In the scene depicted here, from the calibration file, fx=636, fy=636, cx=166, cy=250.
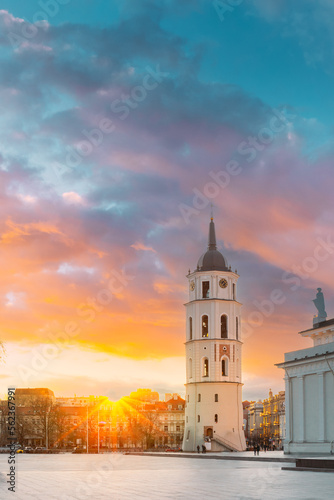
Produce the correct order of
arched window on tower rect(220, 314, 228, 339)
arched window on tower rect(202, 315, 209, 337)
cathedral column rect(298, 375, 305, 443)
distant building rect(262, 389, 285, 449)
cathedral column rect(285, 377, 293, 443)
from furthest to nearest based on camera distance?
distant building rect(262, 389, 285, 449), arched window on tower rect(202, 315, 209, 337), arched window on tower rect(220, 314, 228, 339), cathedral column rect(285, 377, 293, 443), cathedral column rect(298, 375, 305, 443)

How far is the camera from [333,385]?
173ft

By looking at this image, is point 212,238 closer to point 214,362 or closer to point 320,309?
point 214,362

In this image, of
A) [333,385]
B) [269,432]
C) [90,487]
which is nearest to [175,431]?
[269,432]

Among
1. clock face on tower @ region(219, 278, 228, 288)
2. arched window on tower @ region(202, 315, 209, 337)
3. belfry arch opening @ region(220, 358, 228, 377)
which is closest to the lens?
belfry arch opening @ region(220, 358, 228, 377)

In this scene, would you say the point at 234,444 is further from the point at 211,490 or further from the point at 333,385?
the point at 211,490

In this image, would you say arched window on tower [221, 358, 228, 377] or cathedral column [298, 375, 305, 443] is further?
arched window on tower [221, 358, 228, 377]

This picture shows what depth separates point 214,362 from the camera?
83.5 m

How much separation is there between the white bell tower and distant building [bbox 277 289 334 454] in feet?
79.8

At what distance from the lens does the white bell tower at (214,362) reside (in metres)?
82.7

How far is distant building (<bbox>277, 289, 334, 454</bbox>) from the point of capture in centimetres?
5284

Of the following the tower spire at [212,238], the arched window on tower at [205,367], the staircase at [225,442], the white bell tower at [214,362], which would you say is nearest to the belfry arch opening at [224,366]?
the white bell tower at [214,362]

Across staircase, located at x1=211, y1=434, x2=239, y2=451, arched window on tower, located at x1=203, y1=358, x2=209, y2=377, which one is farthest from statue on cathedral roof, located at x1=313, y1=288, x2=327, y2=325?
staircase, located at x1=211, y1=434, x2=239, y2=451

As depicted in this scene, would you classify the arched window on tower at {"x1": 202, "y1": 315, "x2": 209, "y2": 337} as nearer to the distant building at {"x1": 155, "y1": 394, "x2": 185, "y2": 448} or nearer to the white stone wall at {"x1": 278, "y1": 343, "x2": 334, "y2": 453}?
the white stone wall at {"x1": 278, "y1": 343, "x2": 334, "y2": 453}

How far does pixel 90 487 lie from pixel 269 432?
7123 inches
